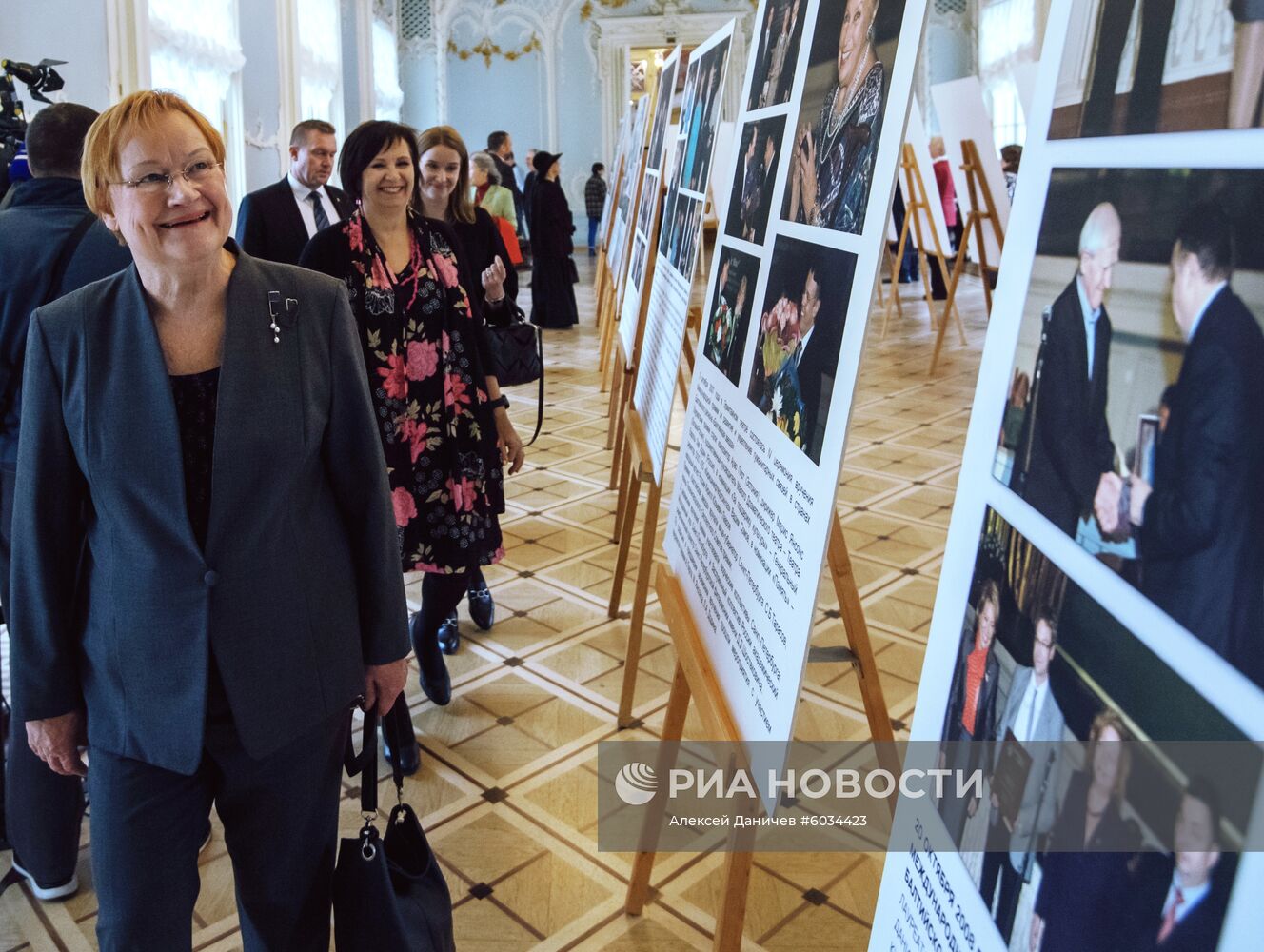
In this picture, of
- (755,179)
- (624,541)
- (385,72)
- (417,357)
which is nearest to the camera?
(755,179)

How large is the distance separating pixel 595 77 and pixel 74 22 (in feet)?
44.4

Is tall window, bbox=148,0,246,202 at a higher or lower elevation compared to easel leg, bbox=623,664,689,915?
higher

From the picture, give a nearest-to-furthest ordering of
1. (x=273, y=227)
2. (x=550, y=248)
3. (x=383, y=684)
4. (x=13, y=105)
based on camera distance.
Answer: (x=383, y=684)
(x=13, y=105)
(x=273, y=227)
(x=550, y=248)

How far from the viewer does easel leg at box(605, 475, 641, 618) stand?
331 cm

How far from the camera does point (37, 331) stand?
1.59 metres

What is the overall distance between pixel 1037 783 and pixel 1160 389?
0.28 meters

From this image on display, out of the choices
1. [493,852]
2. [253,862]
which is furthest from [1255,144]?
[493,852]

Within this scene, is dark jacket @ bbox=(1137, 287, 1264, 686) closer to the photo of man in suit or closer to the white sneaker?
the photo of man in suit

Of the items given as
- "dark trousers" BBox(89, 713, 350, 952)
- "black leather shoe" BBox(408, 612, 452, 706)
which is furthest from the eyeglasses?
"black leather shoe" BBox(408, 612, 452, 706)

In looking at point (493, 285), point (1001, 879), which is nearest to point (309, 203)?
point (493, 285)

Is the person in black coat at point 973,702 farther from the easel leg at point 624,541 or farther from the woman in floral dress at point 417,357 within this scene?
the easel leg at point 624,541

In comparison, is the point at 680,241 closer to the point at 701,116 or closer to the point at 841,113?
the point at 701,116

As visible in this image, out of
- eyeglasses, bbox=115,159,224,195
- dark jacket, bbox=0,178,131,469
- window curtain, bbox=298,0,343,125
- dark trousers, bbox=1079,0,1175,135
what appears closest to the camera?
dark trousers, bbox=1079,0,1175,135

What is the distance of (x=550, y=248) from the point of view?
10.2m
